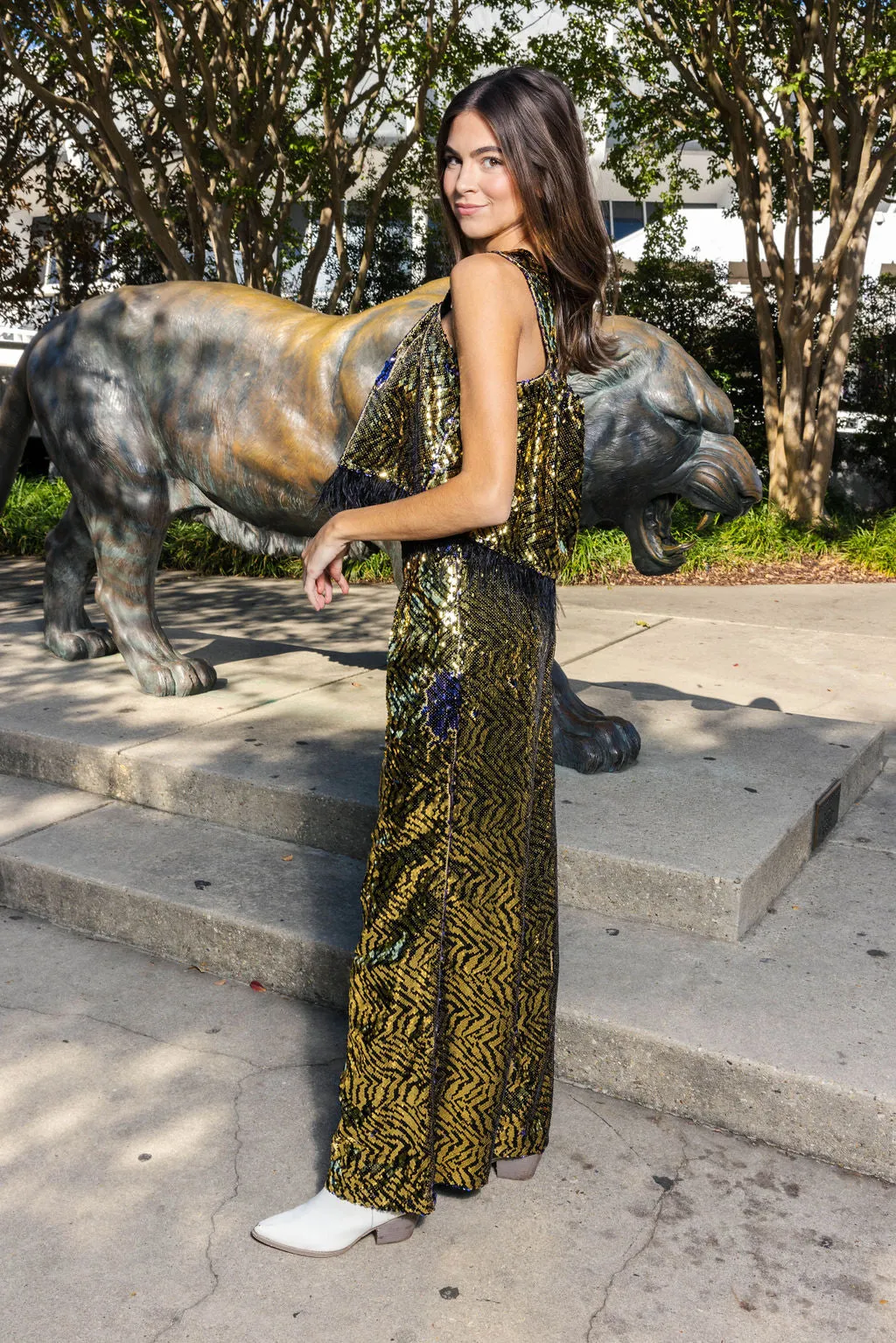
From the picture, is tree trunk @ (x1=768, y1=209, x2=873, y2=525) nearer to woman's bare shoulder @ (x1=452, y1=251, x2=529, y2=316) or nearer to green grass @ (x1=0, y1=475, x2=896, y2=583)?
green grass @ (x1=0, y1=475, x2=896, y2=583)

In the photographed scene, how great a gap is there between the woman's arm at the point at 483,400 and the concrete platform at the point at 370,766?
140 centimetres

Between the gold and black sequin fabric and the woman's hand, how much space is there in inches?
4.5

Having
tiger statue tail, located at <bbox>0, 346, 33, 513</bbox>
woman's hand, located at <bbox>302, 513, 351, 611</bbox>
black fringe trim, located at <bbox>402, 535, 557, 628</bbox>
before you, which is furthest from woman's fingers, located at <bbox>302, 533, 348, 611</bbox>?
tiger statue tail, located at <bbox>0, 346, 33, 513</bbox>

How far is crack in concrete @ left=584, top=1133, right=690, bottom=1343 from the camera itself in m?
1.98

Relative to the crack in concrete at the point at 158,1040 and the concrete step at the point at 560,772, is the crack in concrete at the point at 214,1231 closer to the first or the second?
the crack in concrete at the point at 158,1040

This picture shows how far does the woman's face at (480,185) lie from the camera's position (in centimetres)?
187

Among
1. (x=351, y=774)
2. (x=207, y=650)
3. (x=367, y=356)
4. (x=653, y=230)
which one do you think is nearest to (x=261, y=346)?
(x=367, y=356)

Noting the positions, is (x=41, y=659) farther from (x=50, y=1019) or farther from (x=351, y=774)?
(x=50, y=1019)

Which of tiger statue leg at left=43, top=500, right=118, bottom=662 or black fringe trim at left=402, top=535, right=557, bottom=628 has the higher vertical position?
black fringe trim at left=402, top=535, right=557, bottom=628

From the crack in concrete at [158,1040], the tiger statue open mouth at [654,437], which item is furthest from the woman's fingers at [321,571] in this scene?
the tiger statue open mouth at [654,437]

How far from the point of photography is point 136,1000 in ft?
9.85

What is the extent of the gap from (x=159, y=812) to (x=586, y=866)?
4.75ft

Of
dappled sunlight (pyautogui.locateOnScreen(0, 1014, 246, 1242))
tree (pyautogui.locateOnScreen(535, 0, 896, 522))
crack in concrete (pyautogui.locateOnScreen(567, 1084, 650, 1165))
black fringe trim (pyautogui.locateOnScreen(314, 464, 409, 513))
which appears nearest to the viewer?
black fringe trim (pyautogui.locateOnScreen(314, 464, 409, 513))

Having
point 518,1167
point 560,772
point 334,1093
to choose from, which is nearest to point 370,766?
point 560,772
